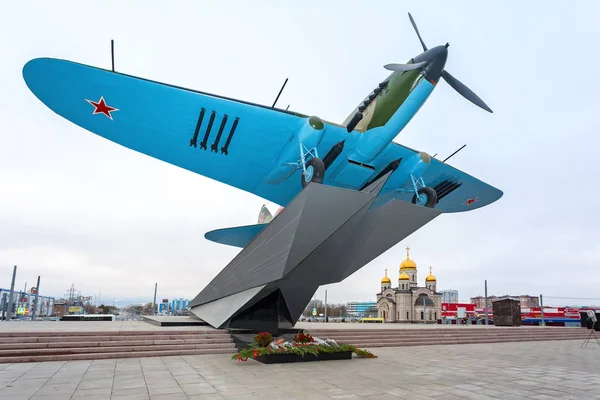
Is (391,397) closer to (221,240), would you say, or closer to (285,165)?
(285,165)

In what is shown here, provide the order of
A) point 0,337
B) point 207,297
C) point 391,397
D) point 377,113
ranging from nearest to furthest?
point 391,397
point 0,337
point 377,113
point 207,297

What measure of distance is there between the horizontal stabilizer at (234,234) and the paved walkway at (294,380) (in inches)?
311

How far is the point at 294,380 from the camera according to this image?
7.36m

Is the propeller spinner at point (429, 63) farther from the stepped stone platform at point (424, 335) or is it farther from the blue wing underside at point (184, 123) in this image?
the stepped stone platform at point (424, 335)

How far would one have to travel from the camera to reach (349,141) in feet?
38.2

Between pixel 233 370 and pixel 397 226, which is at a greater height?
pixel 397 226

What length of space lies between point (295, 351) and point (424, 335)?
338 inches

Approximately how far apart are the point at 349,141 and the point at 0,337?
10791 mm

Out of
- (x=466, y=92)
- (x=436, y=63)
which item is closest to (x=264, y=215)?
(x=466, y=92)

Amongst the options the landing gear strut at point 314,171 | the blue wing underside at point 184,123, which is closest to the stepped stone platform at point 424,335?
the blue wing underside at point 184,123

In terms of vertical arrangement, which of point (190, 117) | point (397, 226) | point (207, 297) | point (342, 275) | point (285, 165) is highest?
point (190, 117)

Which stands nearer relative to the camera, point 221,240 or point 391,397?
point 391,397

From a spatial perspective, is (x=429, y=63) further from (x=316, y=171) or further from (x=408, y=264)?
(x=408, y=264)

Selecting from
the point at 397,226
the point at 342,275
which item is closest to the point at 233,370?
the point at 342,275
